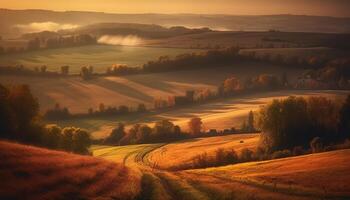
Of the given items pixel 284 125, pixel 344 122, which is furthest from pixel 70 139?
pixel 344 122

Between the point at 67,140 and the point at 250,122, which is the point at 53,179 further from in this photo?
the point at 250,122

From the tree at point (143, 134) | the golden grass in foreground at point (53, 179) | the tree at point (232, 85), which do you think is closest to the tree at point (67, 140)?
the tree at point (143, 134)

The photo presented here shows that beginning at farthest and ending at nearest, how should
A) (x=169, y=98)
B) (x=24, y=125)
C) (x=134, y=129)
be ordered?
(x=169, y=98) → (x=134, y=129) → (x=24, y=125)

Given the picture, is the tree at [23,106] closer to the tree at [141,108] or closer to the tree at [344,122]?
the tree at [344,122]

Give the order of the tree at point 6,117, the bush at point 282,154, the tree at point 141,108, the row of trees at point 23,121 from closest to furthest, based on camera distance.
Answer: the tree at point 6,117 < the row of trees at point 23,121 < the bush at point 282,154 < the tree at point 141,108

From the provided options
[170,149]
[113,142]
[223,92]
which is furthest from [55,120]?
[223,92]

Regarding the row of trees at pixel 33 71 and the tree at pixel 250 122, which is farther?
the row of trees at pixel 33 71

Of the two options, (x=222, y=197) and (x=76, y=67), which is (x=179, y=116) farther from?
(x=222, y=197)
